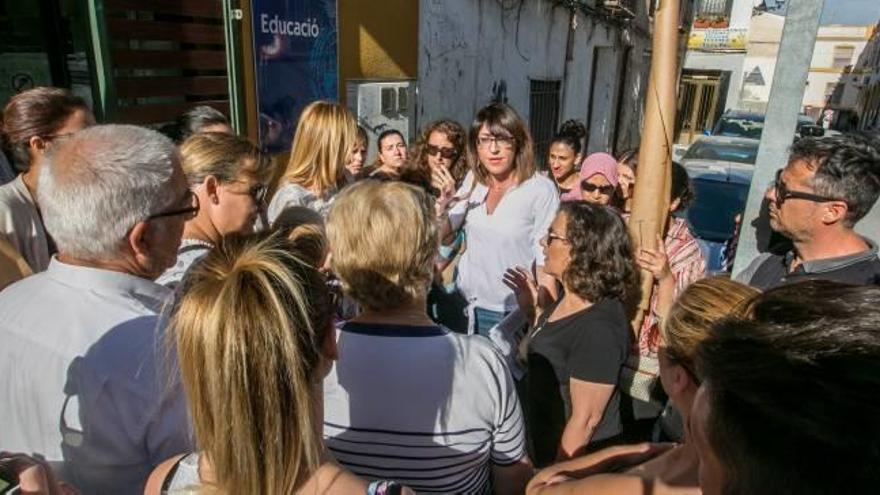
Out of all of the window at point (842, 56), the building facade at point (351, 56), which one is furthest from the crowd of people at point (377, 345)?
the window at point (842, 56)

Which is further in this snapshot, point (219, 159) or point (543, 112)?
point (543, 112)

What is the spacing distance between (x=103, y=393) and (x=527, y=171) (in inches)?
88.0

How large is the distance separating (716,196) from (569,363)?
13.9ft

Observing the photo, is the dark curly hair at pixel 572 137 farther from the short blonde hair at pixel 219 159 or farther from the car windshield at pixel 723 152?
the car windshield at pixel 723 152

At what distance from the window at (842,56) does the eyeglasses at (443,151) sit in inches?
2033

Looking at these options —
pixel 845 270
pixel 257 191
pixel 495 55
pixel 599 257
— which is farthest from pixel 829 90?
pixel 257 191

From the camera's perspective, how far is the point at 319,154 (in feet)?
9.17

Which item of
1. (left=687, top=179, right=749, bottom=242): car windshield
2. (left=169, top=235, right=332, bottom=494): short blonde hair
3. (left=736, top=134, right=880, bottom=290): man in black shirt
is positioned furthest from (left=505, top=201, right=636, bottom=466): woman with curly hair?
(left=687, top=179, right=749, bottom=242): car windshield

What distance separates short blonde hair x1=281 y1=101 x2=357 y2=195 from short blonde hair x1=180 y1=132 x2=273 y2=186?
0.77 m

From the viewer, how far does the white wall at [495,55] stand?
6.38 metres

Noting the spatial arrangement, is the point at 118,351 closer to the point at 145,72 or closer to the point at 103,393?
the point at 103,393

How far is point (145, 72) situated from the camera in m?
3.50

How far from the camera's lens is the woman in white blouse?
2.74 metres

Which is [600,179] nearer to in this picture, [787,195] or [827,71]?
[787,195]
